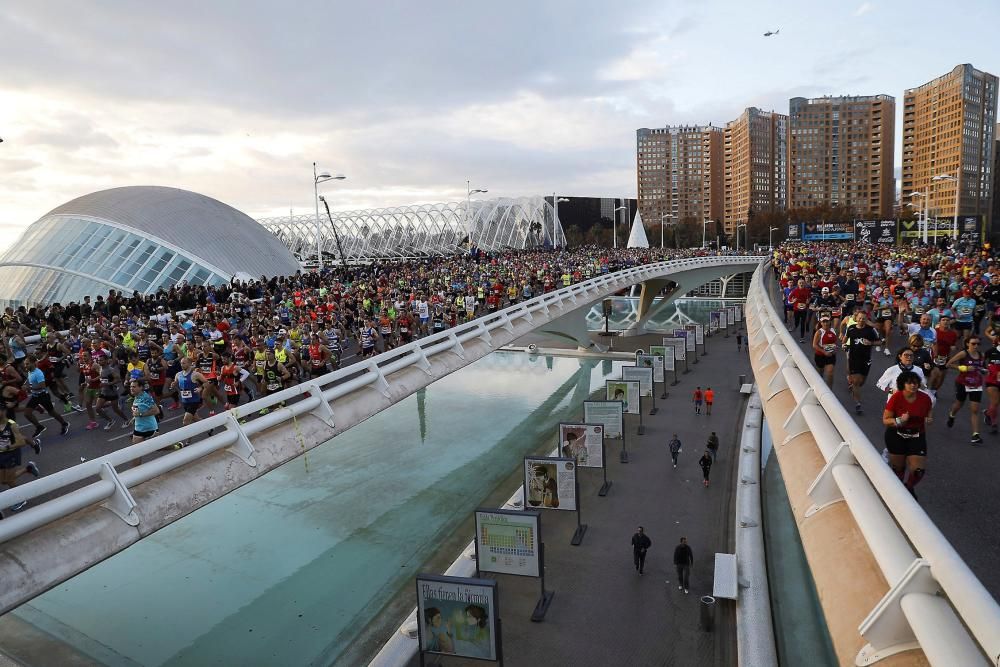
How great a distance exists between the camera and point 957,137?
468 ft

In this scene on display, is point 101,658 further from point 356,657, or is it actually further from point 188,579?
point 356,657

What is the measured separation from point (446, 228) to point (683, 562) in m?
123

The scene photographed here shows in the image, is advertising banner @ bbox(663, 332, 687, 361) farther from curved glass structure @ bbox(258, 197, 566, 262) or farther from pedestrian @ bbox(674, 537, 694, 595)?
curved glass structure @ bbox(258, 197, 566, 262)

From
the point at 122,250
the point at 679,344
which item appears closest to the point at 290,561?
the point at 679,344

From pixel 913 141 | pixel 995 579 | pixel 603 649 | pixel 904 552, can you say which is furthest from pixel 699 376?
pixel 913 141

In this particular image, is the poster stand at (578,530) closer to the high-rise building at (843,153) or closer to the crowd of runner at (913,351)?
the crowd of runner at (913,351)

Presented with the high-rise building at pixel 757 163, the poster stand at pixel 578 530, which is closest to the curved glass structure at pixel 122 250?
the poster stand at pixel 578 530

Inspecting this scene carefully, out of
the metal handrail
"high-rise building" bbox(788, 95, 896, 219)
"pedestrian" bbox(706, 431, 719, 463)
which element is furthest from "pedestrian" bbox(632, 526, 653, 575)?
"high-rise building" bbox(788, 95, 896, 219)

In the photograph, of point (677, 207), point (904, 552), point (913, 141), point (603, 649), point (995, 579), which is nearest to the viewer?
point (904, 552)

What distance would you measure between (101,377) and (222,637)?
18.8 feet

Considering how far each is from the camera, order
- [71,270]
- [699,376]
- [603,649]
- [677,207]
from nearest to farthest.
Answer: [603,649] < [699,376] < [71,270] < [677,207]

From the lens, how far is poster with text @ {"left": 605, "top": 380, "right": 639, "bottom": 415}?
22.3 metres

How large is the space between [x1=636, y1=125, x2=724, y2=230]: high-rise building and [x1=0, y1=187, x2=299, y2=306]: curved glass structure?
170963mm

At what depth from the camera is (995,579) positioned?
18.6ft
